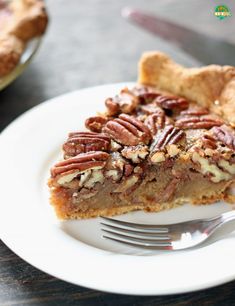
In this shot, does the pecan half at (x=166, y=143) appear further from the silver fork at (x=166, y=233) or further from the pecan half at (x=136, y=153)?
the silver fork at (x=166, y=233)

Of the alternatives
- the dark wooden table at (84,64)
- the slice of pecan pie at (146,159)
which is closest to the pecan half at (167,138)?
the slice of pecan pie at (146,159)

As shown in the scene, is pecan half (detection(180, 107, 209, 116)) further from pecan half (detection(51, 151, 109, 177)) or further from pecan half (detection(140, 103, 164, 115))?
pecan half (detection(51, 151, 109, 177))

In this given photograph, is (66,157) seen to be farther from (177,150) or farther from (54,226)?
(177,150)

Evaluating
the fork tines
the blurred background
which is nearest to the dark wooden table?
the blurred background

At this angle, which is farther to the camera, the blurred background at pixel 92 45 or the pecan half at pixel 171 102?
the blurred background at pixel 92 45

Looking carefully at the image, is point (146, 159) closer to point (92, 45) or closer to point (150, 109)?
point (150, 109)

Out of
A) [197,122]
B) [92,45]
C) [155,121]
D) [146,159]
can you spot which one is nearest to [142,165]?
[146,159]
